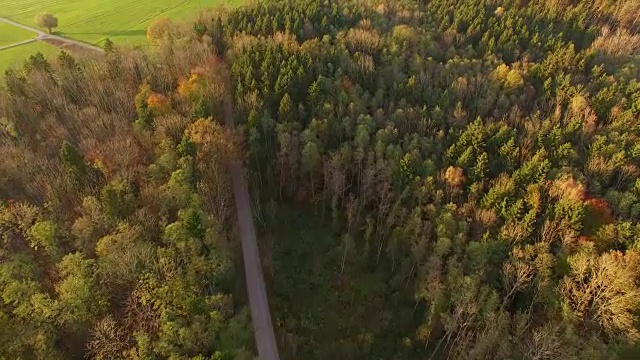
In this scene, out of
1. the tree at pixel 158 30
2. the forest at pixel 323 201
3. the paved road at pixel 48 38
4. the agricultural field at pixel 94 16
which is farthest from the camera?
the agricultural field at pixel 94 16

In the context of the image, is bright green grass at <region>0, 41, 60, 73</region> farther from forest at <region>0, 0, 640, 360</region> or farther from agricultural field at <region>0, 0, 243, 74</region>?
forest at <region>0, 0, 640, 360</region>

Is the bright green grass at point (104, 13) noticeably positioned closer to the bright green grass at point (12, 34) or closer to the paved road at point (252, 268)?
the bright green grass at point (12, 34)

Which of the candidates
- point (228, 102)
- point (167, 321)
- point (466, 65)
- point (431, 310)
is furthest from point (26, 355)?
point (466, 65)

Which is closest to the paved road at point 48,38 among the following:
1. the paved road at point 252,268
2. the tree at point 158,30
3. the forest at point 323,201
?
the tree at point 158,30

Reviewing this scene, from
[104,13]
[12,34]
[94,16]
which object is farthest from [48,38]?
[104,13]

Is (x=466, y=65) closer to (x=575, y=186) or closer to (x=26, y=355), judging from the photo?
(x=575, y=186)
